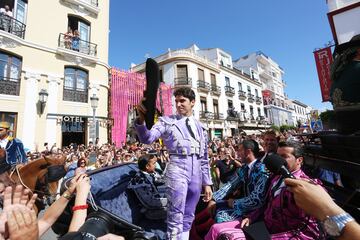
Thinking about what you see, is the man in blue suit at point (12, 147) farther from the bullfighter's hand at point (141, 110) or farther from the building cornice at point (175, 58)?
the building cornice at point (175, 58)

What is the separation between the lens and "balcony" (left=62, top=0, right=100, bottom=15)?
13781 millimetres

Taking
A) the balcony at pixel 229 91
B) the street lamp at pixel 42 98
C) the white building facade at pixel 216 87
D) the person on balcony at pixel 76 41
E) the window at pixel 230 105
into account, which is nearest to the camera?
the street lamp at pixel 42 98

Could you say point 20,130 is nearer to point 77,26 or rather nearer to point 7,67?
point 7,67

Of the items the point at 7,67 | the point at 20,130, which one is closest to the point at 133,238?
the point at 20,130

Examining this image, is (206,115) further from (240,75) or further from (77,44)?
(77,44)

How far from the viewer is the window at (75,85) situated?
42.5ft

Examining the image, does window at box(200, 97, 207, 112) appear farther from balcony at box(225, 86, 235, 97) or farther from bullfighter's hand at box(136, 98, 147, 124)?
bullfighter's hand at box(136, 98, 147, 124)

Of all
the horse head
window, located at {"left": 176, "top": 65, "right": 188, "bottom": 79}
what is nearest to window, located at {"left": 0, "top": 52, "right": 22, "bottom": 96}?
the horse head

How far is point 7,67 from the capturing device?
11.2m

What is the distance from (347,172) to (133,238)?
1978 millimetres

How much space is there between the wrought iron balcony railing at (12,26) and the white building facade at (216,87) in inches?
517

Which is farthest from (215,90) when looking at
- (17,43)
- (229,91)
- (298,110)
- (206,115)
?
(298,110)

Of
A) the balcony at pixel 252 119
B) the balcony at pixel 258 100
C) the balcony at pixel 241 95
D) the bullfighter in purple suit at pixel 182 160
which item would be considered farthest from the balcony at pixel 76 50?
the balcony at pixel 258 100

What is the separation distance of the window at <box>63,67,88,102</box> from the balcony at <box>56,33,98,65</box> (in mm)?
652
